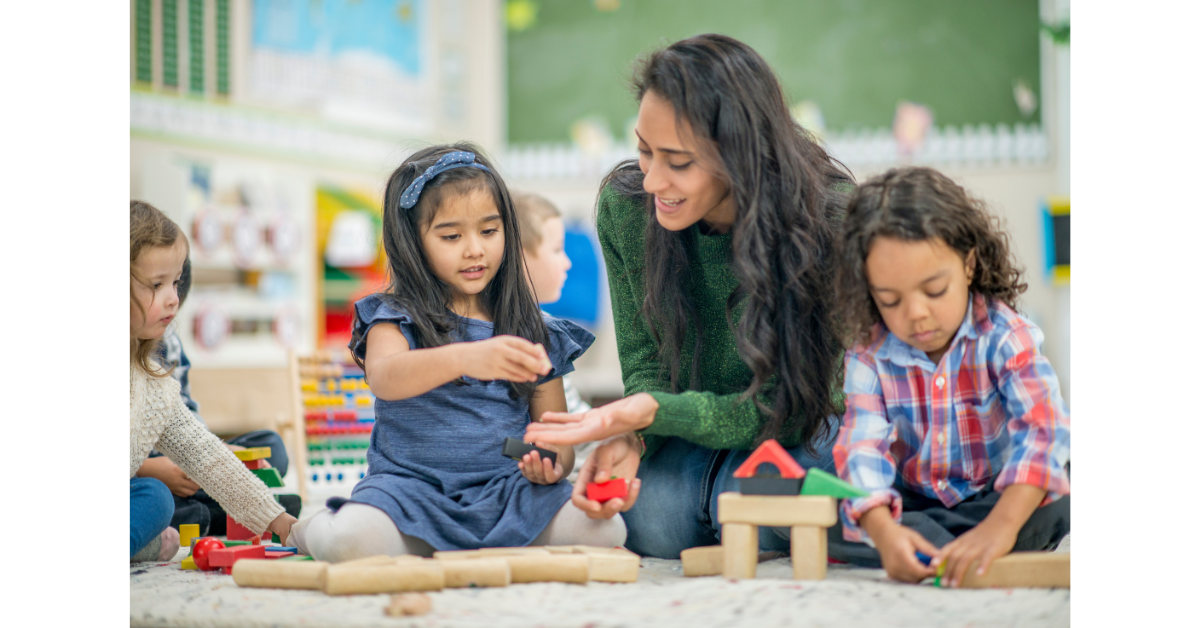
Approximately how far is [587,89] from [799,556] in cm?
497

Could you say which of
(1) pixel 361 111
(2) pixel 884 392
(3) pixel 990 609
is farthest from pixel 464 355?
(1) pixel 361 111

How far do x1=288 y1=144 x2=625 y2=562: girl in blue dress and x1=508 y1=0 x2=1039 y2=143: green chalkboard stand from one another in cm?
356

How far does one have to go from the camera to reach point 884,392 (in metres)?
1.22

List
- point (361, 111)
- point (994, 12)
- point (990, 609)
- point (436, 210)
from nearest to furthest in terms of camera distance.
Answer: point (990, 609), point (436, 210), point (361, 111), point (994, 12)

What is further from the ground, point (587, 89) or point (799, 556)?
point (587, 89)

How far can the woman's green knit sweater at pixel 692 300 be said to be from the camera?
4.75 feet

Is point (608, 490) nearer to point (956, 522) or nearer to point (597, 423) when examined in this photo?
point (597, 423)

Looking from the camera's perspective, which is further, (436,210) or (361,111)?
(361,111)

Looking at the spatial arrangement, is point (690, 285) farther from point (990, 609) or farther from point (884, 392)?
point (990, 609)

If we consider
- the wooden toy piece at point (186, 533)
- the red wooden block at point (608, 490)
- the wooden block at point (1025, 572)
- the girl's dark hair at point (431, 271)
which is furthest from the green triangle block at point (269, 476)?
the wooden block at point (1025, 572)

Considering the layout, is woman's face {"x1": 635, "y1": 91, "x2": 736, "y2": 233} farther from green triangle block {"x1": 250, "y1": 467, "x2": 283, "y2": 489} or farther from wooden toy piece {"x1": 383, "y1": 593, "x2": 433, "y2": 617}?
green triangle block {"x1": 250, "y1": 467, "x2": 283, "y2": 489}

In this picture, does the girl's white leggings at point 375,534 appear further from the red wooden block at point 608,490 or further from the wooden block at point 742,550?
the wooden block at point 742,550

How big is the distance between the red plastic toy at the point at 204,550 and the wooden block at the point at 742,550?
28.3 inches

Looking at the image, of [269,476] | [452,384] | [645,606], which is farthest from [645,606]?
[269,476]
